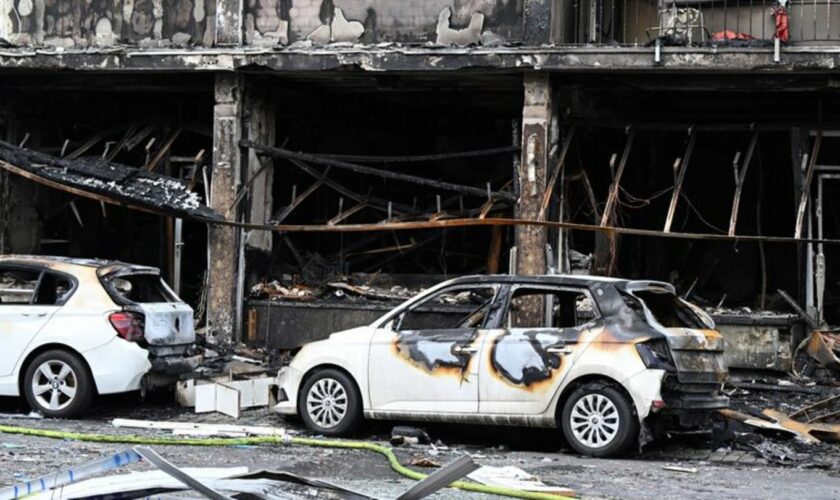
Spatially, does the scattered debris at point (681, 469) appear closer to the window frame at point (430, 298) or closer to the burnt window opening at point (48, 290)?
the window frame at point (430, 298)

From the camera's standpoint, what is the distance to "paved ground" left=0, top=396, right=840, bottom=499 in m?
8.98

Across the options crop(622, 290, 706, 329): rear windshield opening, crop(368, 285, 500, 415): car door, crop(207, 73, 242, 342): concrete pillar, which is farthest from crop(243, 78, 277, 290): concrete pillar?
crop(622, 290, 706, 329): rear windshield opening

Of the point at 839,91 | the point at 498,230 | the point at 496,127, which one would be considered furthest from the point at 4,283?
the point at 839,91

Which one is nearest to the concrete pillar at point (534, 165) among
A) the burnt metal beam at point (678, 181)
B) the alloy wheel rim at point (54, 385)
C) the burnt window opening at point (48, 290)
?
the burnt metal beam at point (678, 181)

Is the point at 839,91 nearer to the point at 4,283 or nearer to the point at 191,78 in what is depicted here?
the point at 191,78

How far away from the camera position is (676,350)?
35.2 feet

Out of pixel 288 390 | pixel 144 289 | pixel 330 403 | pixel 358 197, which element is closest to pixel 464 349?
pixel 330 403

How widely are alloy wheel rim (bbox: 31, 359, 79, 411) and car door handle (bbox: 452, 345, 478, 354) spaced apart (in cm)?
396

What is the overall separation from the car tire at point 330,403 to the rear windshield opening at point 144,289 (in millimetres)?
2336

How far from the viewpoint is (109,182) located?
51.6 feet

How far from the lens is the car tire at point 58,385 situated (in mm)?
12414

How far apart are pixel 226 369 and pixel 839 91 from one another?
7.92m

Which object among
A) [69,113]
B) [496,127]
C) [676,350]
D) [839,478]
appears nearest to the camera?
[839,478]

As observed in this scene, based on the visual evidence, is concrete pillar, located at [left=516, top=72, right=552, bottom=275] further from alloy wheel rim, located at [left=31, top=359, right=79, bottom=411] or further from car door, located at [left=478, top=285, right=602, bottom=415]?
alloy wheel rim, located at [left=31, top=359, right=79, bottom=411]
